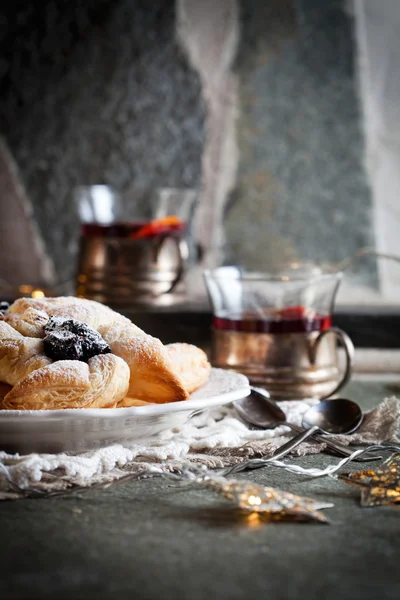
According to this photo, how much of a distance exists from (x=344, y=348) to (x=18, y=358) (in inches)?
16.3

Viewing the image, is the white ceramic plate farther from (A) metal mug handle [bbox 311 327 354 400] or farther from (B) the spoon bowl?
(A) metal mug handle [bbox 311 327 354 400]

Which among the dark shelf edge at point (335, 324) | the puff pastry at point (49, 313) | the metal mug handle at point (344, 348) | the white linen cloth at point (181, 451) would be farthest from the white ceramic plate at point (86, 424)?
the dark shelf edge at point (335, 324)

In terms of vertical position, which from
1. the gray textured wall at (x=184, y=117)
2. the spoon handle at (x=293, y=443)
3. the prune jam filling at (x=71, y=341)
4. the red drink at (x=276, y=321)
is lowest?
the spoon handle at (x=293, y=443)

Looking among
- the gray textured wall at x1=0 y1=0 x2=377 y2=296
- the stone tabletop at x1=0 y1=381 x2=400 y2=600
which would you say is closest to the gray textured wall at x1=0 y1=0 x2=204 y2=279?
the gray textured wall at x1=0 y1=0 x2=377 y2=296

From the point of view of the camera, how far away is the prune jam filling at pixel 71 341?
0.85m

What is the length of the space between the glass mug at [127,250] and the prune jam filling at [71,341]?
2.08 feet

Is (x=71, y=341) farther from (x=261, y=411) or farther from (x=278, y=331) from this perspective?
(x=278, y=331)

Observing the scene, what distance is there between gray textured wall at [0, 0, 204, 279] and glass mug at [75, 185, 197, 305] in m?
0.37

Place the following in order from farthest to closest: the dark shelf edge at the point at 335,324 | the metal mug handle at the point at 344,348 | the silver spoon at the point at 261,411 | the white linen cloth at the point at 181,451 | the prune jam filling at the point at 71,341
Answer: the dark shelf edge at the point at 335,324
the metal mug handle at the point at 344,348
the silver spoon at the point at 261,411
the prune jam filling at the point at 71,341
the white linen cloth at the point at 181,451

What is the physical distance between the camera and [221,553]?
606 mm

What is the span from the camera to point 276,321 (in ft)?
3.67

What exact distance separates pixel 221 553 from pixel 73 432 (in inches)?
9.2

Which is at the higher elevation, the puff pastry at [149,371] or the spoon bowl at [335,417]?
the puff pastry at [149,371]

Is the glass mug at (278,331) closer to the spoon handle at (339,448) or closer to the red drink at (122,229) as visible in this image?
the spoon handle at (339,448)
